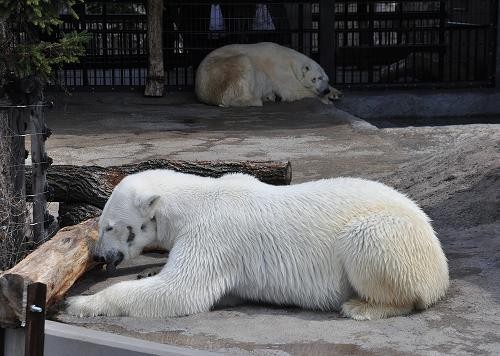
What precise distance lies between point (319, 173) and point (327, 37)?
6036 millimetres

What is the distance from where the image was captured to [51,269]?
4562 millimetres

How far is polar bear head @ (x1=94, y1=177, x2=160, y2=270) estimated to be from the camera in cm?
468

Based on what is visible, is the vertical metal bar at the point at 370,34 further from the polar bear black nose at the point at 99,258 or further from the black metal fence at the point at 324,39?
the polar bear black nose at the point at 99,258

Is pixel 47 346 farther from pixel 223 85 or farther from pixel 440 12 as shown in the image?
pixel 440 12

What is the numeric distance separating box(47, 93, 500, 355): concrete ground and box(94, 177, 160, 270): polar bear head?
0.38 m

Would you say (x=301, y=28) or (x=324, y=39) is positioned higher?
(x=301, y=28)

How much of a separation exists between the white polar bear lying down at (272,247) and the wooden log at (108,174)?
41.8 inches

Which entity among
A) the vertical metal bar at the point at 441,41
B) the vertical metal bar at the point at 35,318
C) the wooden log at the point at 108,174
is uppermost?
the vertical metal bar at the point at 441,41

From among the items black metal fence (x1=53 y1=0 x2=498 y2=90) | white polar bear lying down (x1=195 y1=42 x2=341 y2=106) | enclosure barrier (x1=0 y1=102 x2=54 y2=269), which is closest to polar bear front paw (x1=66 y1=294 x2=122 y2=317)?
enclosure barrier (x1=0 y1=102 x2=54 y2=269)

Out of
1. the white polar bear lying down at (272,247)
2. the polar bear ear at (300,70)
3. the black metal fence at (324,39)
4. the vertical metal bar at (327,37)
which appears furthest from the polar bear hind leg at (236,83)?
the white polar bear lying down at (272,247)

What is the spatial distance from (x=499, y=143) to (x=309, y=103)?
19.1 feet

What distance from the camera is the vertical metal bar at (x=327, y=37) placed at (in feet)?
45.3

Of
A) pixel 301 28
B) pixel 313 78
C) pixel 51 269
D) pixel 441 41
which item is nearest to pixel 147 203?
pixel 51 269

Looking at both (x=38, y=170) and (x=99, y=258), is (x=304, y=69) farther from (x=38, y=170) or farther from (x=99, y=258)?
(x=99, y=258)
